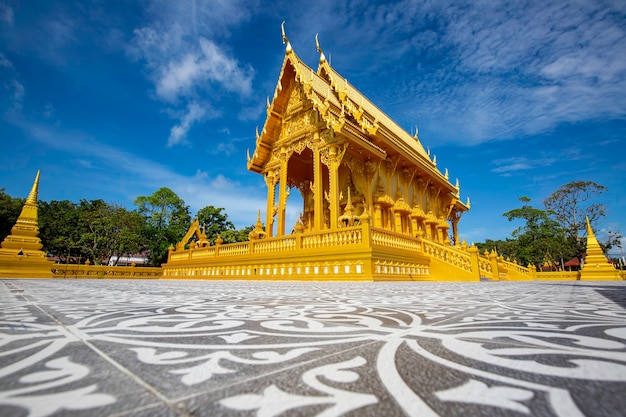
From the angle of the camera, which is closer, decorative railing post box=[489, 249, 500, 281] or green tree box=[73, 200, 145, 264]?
decorative railing post box=[489, 249, 500, 281]

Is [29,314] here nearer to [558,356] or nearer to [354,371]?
[354,371]

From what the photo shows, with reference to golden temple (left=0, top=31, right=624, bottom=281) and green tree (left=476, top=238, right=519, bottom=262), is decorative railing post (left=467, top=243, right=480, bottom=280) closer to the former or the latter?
golden temple (left=0, top=31, right=624, bottom=281)

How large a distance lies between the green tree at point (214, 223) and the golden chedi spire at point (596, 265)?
69.3ft

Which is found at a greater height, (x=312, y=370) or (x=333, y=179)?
(x=333, y=179)

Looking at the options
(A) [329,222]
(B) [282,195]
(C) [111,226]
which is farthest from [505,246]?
(C) [111,226]

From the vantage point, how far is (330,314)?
1.46 meters

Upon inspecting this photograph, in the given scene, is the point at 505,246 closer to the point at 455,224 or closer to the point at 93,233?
the point at 455,224

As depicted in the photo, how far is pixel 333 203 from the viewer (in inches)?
353

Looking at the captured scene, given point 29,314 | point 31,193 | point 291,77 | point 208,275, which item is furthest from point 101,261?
point 29,314

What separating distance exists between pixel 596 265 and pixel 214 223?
22854 millimetres

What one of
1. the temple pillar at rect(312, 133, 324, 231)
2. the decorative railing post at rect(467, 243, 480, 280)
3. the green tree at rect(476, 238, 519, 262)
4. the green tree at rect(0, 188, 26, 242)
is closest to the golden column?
the temple pillar at rect(312, 133, 324, 231)

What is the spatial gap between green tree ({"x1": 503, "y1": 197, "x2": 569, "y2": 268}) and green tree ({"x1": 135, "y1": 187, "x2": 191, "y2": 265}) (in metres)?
29.2

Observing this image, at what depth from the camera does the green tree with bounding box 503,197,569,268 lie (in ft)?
80.7

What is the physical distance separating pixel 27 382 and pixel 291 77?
12.2 m
